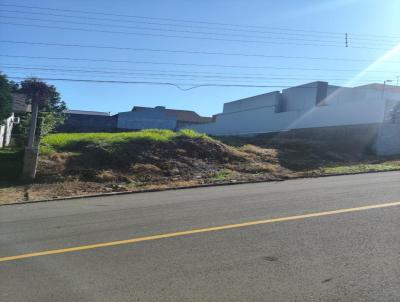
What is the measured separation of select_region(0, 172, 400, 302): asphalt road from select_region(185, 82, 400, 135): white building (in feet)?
64.4

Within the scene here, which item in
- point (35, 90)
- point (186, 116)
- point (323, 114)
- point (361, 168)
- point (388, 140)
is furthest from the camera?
point (186, 116)

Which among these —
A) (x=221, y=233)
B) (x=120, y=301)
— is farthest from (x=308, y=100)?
(x=120, y=301)

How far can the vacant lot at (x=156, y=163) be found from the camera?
54.4 feet

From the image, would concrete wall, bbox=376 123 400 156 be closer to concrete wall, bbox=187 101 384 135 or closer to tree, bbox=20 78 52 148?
concrete wall, bbox=187 101 384 135

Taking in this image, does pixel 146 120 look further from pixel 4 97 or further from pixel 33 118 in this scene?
pixel 33 118

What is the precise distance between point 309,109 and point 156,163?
21098 mm

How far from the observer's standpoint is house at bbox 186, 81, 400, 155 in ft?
89.1

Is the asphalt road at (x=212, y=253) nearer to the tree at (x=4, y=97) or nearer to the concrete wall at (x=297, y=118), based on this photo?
the tree at (x=4, y=97)

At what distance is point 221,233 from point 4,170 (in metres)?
12.3

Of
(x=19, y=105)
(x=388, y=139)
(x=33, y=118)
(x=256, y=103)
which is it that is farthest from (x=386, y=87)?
(x=33, y=118)

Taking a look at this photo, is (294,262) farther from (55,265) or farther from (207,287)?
(55,265)

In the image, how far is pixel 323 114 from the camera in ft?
117

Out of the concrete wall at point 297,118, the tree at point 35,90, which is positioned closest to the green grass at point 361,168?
the concrete wall at point 297,118

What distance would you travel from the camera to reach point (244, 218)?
9.04m
